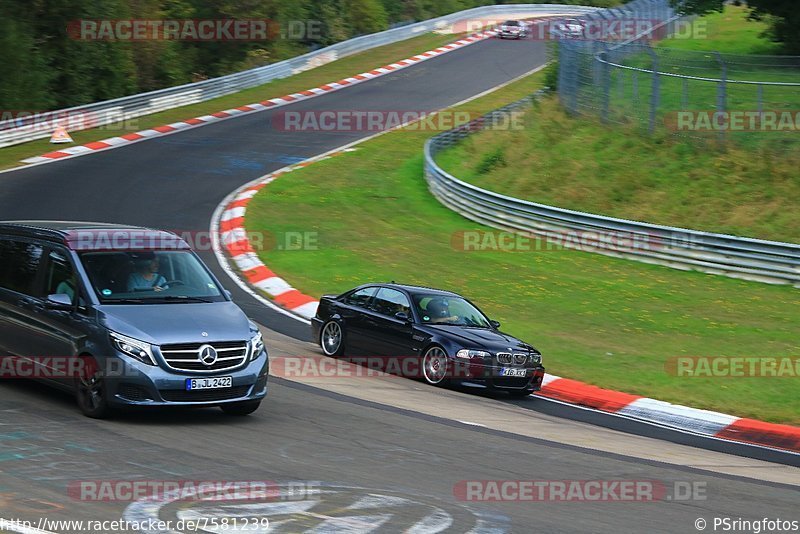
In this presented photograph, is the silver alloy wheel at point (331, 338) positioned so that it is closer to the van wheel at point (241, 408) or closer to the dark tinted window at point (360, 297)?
the dark tinted window at point (360, 297)

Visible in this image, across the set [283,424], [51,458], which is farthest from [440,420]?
[51,458]

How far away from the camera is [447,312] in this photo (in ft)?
48.3

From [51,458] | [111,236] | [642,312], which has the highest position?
[111,236]

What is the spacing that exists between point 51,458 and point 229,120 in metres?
30.3

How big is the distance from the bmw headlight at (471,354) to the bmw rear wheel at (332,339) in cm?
210

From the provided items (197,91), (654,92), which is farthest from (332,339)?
(197,91)

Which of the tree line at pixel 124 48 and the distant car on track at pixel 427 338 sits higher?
the tree line at pixel 124 48

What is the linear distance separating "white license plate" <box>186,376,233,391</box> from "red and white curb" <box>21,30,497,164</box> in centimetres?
2077

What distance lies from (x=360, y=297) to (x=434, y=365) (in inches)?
77.7

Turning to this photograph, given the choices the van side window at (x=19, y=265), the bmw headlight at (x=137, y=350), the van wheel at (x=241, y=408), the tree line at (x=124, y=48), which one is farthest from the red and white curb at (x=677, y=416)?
the tree line at (x=124, y=48)

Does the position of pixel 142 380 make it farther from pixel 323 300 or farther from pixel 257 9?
pixel 257 9

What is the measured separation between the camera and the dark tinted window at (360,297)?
1520 cm

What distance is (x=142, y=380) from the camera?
9430mm

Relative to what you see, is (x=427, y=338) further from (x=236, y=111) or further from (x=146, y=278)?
(x=236, y=111)
